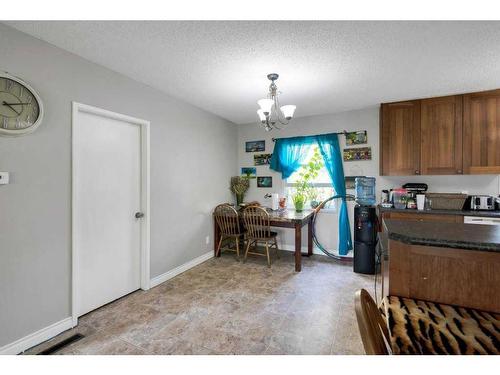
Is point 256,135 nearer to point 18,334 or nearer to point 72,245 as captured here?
point 72,245

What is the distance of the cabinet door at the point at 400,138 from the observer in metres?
3.23

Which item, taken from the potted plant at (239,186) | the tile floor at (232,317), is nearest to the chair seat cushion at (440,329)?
the tile floor at (232,317)

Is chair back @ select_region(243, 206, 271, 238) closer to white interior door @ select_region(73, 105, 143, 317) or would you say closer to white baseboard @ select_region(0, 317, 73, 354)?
white interior door @ select_region(73, 105, 143, 317)

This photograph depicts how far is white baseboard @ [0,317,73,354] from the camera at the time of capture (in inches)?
67.2

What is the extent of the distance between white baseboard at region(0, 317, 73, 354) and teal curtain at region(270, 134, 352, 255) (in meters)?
3.41

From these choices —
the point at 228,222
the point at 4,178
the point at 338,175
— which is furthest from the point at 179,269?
the point at 338,175

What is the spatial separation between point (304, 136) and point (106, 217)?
3169mm

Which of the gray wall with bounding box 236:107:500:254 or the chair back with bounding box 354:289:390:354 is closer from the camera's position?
the chair back with bounding box 354:289:390:354

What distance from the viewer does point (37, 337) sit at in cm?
183

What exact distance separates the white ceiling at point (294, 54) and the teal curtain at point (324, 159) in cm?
100

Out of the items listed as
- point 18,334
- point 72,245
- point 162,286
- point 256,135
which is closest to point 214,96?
point 256,135

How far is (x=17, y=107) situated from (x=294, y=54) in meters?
2.18

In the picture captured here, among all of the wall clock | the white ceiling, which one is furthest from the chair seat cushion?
the wall clock

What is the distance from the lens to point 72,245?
6.77 feet
